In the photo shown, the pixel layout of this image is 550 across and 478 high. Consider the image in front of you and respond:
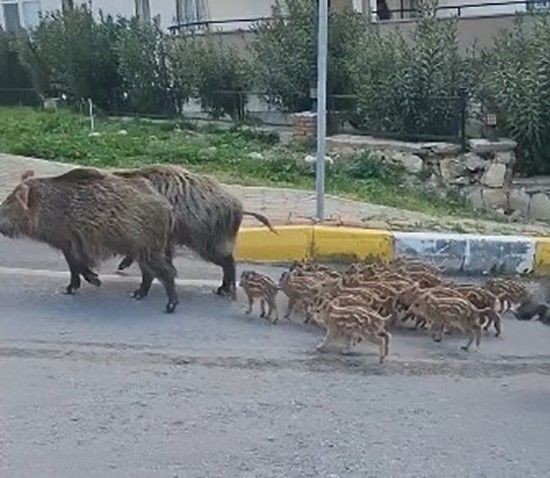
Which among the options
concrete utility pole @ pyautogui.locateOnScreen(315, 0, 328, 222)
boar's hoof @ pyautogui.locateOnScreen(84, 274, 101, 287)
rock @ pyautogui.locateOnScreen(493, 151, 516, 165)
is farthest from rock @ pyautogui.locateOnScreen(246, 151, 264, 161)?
boar's hoof @ pyautogui.locateOnScreen(84, 274, 101, 287)

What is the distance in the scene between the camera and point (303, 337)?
6.89 m

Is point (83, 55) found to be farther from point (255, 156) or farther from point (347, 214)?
point (347, 214)

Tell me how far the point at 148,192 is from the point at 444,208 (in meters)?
6.08

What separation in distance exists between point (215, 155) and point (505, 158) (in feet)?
13.7

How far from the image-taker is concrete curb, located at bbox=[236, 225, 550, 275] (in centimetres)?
923

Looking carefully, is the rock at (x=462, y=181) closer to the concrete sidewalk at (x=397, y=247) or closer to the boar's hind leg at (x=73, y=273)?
the concrete sidewalk at (x=397, y=247)

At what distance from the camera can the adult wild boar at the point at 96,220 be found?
24.3 feet

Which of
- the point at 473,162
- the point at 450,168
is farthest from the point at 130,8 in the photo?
the point at 473,162

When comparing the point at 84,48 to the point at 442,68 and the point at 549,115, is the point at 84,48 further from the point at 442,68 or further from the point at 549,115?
the point at 549,115

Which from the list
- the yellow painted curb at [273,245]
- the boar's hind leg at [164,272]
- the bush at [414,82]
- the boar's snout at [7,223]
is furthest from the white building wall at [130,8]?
the boar's hind leg at [164,272]

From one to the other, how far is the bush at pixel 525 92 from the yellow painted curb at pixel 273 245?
5788 mm

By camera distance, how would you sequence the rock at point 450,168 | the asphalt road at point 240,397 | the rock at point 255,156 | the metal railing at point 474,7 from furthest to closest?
the metal railing at point 474,7
the rock at point 255,156
the rock at point 450,168
the asphalt road at point 240,397

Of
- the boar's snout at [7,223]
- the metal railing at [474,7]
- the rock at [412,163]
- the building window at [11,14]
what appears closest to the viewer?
the boar's snout at [7,223]

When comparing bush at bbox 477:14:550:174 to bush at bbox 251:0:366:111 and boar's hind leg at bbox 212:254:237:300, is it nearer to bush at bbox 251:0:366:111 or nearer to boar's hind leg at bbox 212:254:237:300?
bush at bbox 251:0:366:111
